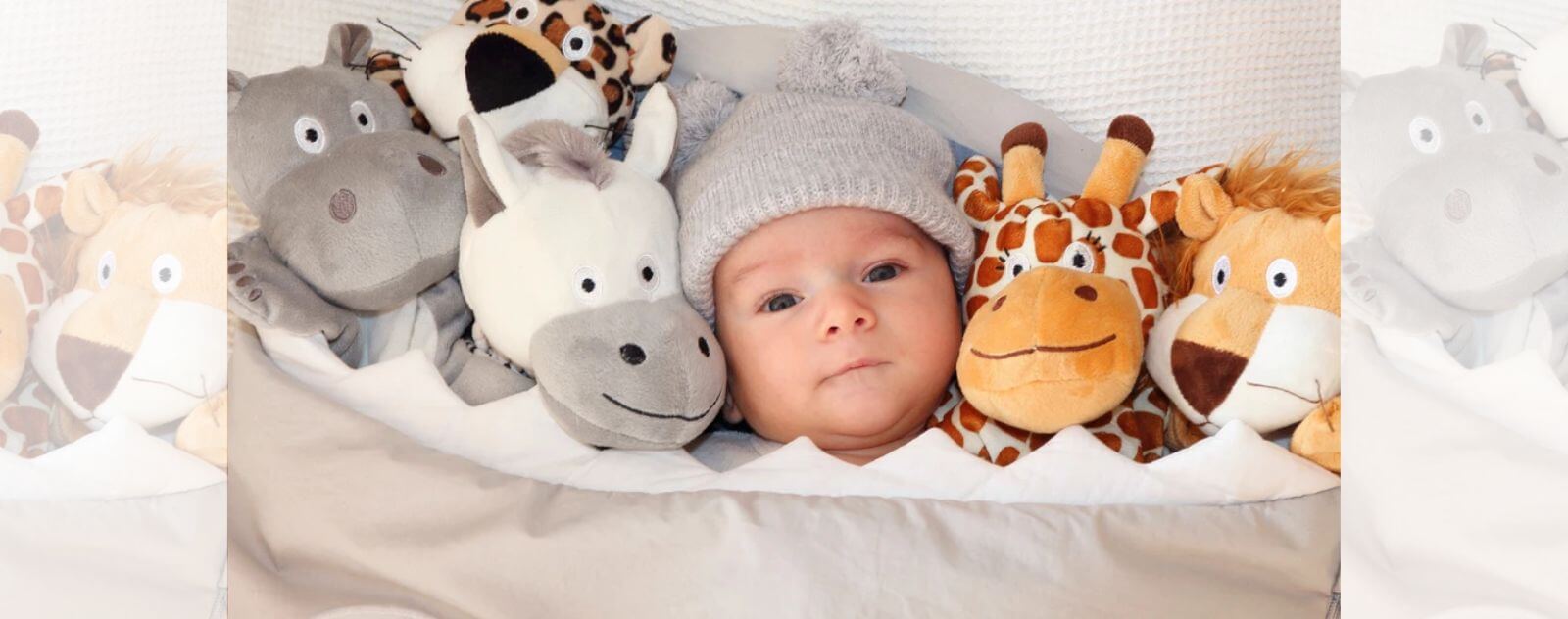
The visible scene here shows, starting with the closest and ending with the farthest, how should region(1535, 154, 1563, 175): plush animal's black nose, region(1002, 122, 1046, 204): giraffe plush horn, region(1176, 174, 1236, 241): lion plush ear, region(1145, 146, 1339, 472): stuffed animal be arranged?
region(1535, 154, 1563, 175): plush animal's black nose → region(1145, 146, 1339, 472): stuffed animal → region(1176, 174, 1236, 241): lion plush ear → region(1002, 122, 1046, 204): giraffe plush horn

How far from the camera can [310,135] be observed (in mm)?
1176

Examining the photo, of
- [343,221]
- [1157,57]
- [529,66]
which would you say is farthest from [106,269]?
[1157,57]

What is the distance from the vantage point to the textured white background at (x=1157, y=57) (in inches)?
51.7

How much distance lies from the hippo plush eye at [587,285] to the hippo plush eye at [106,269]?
0.36 m

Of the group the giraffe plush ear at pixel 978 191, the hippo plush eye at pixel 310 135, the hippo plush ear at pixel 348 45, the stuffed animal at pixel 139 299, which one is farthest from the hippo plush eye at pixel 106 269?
the giraffe plush ear at pixel 978 191

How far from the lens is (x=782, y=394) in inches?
47.3

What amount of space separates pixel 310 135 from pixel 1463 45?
93cm

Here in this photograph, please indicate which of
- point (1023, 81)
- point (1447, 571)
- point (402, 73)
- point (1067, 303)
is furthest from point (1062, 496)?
point (402, 73)

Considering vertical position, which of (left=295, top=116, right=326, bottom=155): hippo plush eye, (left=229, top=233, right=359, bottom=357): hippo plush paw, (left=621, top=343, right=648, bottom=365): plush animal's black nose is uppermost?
(left=295, top=116, right=326, bottom=155): hippo plush eye

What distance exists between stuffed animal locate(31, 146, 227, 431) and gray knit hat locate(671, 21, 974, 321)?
1.45 feet

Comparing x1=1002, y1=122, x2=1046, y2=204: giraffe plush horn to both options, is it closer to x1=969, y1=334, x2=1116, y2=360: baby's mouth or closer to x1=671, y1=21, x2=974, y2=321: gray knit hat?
x1=671, y1=21, x2=974, y2=321: gray knit hat

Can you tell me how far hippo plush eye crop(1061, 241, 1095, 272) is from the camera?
3.83 feet

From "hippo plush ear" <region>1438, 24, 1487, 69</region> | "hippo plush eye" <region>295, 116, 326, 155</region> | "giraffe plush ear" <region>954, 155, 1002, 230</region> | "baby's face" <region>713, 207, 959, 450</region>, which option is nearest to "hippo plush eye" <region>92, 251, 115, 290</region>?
"hippo plush eye" <region>295, 116, 326, 155</region>

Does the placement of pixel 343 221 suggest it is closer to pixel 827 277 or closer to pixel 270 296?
pixel 270 296
